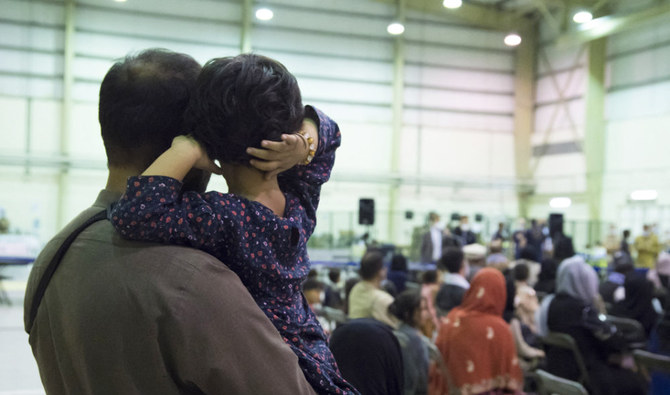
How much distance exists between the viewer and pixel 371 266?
4949 mm

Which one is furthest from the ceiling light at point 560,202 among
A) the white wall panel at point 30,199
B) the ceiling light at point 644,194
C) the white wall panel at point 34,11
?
the white wall panel at point 34,11

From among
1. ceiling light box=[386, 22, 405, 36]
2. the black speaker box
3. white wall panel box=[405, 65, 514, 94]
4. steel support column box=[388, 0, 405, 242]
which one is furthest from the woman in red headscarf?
white wall panel box=[405, 65, 514, 94]

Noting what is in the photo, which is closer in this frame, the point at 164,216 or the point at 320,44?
the point at 164,216

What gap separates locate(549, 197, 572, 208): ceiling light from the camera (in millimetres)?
19422

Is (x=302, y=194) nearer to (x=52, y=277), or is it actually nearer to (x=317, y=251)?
(x=52, y=277)

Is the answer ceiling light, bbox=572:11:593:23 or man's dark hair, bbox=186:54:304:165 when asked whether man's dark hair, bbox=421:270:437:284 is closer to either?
man's dark hair, bbox=186:54:304:165

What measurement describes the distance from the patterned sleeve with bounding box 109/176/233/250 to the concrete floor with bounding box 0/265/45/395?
5.23 meters

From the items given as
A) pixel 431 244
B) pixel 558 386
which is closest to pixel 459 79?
pixel 431 244

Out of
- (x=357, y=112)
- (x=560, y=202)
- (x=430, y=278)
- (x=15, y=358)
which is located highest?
(x=357, y=112)

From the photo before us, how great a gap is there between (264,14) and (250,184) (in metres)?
17.4

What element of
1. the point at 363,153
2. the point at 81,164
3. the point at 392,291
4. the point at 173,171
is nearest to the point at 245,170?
the point at 173,171

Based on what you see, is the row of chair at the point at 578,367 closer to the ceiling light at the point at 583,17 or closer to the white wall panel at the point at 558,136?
the ceiling light at the point at 583,17

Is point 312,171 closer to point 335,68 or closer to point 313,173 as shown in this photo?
point 313,173

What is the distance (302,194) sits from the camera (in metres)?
1.27
